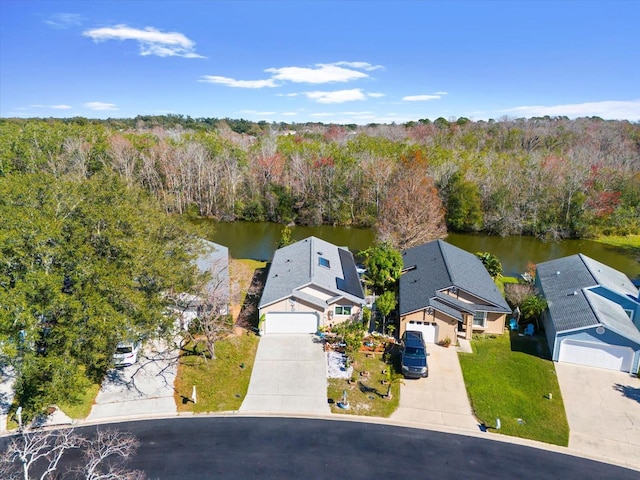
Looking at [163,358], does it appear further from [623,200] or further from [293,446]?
[623,200]

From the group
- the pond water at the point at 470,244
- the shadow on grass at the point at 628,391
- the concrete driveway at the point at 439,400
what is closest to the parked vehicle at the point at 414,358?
the concrete driveway at the point at 439,400

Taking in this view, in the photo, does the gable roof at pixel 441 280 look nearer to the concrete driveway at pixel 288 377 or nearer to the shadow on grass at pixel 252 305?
the concrete driveway at pixel 288 377

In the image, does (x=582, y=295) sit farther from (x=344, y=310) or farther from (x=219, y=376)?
(x=219, y=376)

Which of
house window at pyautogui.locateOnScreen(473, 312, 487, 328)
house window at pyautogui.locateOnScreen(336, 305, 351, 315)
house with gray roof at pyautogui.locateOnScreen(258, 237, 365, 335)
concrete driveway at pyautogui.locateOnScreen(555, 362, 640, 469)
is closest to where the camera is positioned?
concrete driveway at pyautogui.locateOnScreen(555, 362, 640, 469)

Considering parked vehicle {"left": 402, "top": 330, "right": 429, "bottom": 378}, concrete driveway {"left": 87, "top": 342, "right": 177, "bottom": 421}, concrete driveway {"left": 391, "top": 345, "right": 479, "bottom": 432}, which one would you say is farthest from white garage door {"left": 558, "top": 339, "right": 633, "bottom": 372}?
concrete driveway {"left": 87, "top": 342, "right": 177, "bottom": 421}

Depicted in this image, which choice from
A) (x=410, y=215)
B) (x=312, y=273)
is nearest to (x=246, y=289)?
(x=312, y=273)

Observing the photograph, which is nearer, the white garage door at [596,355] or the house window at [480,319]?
the white garage door at [596,355]

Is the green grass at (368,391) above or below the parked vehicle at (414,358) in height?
below

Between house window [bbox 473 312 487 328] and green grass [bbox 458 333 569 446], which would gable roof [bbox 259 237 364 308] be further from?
green grass [bbox 458 333 569 446]

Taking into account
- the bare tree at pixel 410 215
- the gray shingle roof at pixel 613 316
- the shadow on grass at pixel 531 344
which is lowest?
the shadow on grass at pixel 531 344
